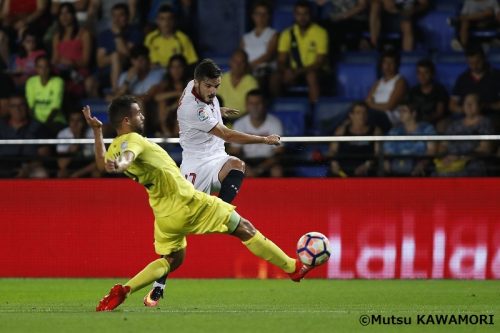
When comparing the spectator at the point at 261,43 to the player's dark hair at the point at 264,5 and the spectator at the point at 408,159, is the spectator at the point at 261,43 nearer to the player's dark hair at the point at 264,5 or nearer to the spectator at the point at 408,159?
the player's dark hair at the point at 264,5

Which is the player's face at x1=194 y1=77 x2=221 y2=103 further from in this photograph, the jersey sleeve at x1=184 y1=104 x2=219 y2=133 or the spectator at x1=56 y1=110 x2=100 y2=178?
the spectator at x1=56 y1=110 x2=100 y2=178

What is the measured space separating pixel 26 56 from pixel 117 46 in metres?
1.32

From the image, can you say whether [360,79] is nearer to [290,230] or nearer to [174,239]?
[290,230]

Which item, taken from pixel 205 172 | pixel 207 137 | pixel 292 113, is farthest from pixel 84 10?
pixel 205 172

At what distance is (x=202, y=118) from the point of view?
1149 cm

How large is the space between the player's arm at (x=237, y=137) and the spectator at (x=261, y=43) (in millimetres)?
5361

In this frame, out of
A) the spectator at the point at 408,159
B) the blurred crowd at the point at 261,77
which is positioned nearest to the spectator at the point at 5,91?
the blurred crowd at the point at 261,77

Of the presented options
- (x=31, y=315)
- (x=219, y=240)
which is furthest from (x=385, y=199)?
(x=31, y=315)

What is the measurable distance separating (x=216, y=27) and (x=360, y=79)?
2.41 metres

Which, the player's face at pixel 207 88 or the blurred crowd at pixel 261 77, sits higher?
the player's face at pixel 207 88

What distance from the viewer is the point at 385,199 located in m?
14.5

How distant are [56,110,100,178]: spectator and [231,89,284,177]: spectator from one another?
1869 mm

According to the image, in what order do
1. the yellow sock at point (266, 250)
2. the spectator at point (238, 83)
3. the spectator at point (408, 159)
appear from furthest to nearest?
1. the spectator at point (238, 83)
2. the spectator at point (408, 159)
3. the yellow sock at point (266, 250)

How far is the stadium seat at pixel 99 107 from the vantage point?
656 inches
